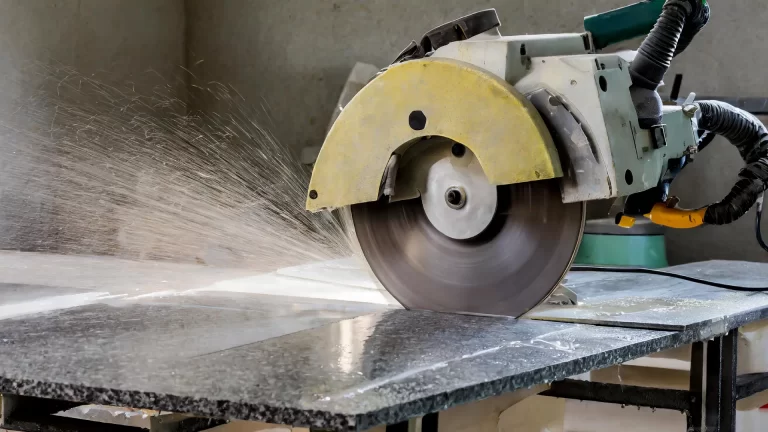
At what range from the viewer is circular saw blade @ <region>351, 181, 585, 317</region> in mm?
1447

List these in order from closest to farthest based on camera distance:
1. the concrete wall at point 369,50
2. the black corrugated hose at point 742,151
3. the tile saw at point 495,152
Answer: the tile saw at point 495,152 < the black corrugated hose at point 742,151 < the concrete wall at point 369,50

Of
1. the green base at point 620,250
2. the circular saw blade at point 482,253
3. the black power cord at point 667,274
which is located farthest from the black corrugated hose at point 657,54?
the green base at point 620,250

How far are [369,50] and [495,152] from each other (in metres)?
3.25

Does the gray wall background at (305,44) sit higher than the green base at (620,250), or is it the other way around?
the gray wall background at (305,44)

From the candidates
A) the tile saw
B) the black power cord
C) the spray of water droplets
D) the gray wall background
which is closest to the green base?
the gray wall background

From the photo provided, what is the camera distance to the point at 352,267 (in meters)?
2.29

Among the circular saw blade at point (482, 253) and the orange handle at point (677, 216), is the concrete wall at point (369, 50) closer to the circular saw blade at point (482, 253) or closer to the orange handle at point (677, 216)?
the orange handle at point (677, 216)

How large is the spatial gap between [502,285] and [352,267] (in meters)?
0.85

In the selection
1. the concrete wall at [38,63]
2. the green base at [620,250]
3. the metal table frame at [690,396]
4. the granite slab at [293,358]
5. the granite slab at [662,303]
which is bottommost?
the metal table frame at [690,396]

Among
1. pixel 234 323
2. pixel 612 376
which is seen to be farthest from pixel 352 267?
pixel 234 323

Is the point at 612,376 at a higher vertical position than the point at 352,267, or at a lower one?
lower

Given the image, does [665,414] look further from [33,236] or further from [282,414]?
[33,236]

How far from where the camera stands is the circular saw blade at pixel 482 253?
145 cm

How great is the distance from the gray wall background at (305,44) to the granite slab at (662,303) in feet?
4.68
